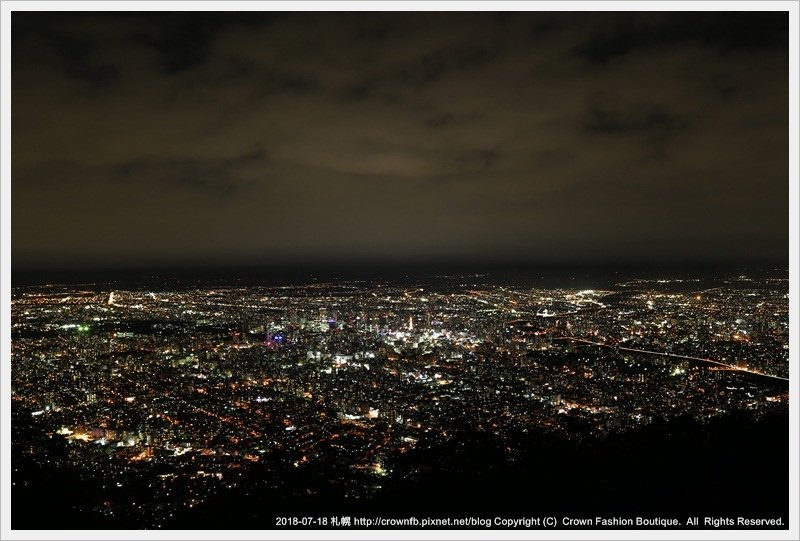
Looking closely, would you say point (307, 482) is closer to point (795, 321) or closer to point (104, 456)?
point (104, 456)

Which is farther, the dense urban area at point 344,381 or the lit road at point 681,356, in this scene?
the lit road at point 681,356

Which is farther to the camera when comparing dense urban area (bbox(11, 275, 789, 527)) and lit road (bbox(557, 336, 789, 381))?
lit road (bbox(557, 336, 789, 381))

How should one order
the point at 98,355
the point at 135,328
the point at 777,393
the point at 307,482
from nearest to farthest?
the point at 307,482 → the point at 777,393 → the point at 98,355 → the point at 135,328

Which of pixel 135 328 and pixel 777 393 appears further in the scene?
pixel 135 328

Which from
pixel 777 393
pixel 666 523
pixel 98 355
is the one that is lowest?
pixel 666 523

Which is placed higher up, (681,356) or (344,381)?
(681,356)

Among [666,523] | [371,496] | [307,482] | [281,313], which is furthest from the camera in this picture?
[281,313]

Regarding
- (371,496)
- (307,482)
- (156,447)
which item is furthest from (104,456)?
(371,496)

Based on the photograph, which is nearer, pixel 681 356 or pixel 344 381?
pixel 344 381
